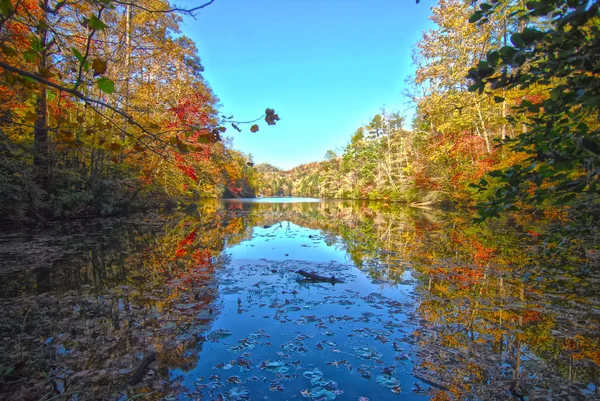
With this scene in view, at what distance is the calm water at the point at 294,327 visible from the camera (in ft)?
7.46

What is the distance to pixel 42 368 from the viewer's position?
7.69ft

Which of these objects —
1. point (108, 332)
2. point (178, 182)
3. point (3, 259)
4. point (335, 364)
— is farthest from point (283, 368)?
point (178, 182)

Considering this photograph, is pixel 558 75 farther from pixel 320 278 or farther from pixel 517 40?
pixel 320 278

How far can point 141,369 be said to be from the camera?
2346 millimetres

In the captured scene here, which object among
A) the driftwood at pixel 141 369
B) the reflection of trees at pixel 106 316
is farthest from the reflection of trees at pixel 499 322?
the reflection of trees at pixel 106 316

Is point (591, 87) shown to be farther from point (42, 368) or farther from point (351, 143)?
point (351, 143)

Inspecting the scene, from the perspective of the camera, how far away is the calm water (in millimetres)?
2273

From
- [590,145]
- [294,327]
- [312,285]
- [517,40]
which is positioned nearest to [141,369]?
[294,327]

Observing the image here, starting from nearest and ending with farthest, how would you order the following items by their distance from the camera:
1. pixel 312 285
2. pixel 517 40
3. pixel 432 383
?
1. pixel 517 40
2. pixel 432 383
3. pixel 312 285

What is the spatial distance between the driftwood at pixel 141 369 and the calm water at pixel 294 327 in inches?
2.0

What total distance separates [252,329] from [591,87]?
3.37m

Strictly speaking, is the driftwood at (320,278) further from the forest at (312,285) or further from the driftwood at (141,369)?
the driftwood at (141,369)

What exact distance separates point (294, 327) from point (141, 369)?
1.59m

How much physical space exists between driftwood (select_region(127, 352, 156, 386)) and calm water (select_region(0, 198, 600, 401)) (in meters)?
0.05
